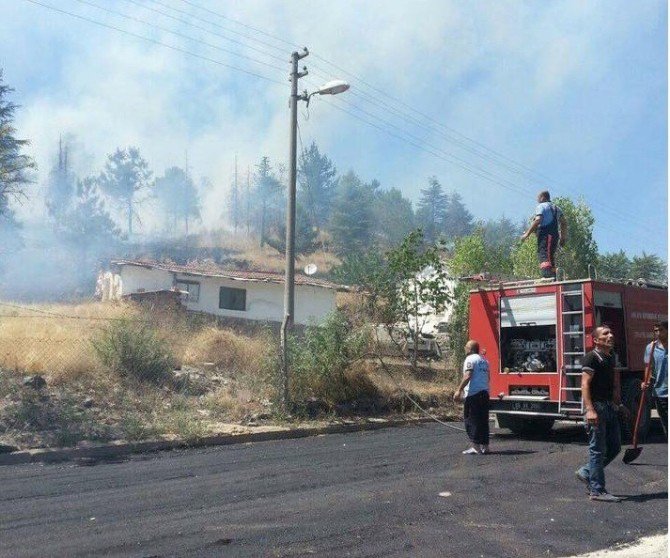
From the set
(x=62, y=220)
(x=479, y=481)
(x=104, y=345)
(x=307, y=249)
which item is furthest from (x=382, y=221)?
Result: (x=479, y=481)

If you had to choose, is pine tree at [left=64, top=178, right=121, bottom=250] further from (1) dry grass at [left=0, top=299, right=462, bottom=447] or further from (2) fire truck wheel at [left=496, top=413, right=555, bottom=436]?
(2) fire truck wheel at [left=496, top=413, right=555, bottom=436]

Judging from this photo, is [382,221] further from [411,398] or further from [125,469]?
[125,469]

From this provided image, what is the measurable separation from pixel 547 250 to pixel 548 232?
33 centimetres

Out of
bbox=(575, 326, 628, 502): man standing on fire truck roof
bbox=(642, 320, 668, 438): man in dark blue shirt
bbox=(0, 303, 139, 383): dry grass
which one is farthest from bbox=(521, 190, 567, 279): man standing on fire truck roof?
bbox=(0, 303, 139, 383): dry grass

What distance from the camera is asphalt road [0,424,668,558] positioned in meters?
5.95

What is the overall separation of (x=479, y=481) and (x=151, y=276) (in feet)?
90.5

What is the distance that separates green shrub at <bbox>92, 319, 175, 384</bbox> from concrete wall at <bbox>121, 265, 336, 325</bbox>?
16.8 m

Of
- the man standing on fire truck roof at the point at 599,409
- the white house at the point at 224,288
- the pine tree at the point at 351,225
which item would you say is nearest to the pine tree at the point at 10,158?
the white house at the point at 224,288

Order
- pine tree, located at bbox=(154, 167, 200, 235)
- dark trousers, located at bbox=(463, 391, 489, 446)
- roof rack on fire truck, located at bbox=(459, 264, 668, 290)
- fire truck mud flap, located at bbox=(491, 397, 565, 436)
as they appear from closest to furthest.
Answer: dark trousers, located at bbox=(463, 391, 489, 446), fire truck mud flap, located at bbox=(491, 397, 565, 436), roof rack on fire truck, located at bbox=(459, 264, 668, 290), pine tree, located at bbox=(154, 167, 200, 235)

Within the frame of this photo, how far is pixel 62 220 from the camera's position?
52062mm

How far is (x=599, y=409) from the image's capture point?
766cm

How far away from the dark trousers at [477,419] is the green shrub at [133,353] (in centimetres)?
694

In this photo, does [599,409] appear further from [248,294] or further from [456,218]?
[456,218]

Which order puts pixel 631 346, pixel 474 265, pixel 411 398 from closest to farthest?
pixel 631 346
pixel 411 398
pixel 474 265
